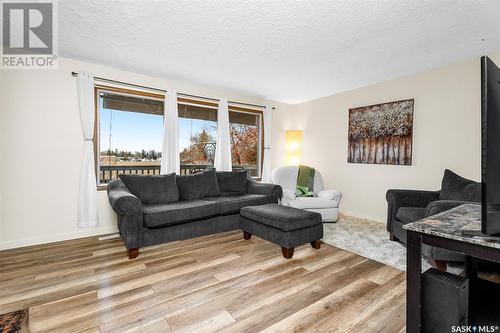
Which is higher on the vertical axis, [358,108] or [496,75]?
[358,108]

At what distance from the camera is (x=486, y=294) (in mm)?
1217

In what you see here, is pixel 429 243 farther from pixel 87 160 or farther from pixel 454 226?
pixel 87 160

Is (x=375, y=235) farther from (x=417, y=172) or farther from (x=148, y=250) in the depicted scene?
(x=148, y=250)

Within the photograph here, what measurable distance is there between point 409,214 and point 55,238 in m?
4.31

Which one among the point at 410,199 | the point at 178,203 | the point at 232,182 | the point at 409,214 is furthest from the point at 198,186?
the point at 410,199

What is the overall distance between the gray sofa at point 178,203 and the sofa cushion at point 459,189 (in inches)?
83.3

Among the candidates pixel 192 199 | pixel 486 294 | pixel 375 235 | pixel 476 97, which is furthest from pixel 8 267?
pixel 476 97

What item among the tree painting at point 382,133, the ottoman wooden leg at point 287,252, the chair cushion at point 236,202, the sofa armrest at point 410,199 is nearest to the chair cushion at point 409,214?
the sofa armrest at point 410,199

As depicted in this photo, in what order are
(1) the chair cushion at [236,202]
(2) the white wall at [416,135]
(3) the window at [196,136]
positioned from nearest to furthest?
1. (2) the white wall at [416,135]
2. (1) the chair cushion at [236,202]
3. (3) the window at [196,136]

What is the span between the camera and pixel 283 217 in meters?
2.61

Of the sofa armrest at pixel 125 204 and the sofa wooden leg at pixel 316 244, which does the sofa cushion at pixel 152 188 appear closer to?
the sofa armrest at pixel 125 204

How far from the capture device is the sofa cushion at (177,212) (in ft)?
8.86

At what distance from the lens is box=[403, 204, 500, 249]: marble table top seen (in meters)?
0.88

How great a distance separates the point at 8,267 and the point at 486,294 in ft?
12.2
